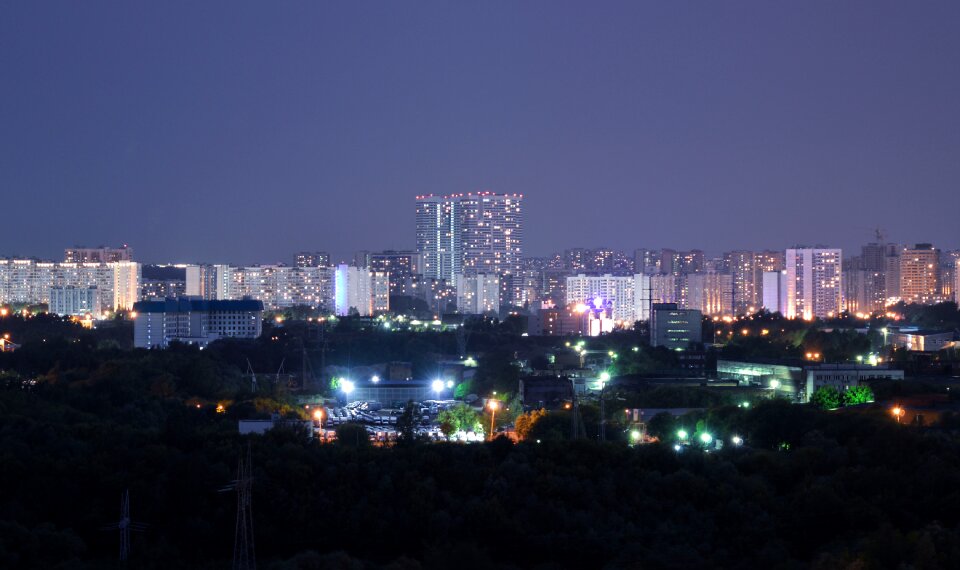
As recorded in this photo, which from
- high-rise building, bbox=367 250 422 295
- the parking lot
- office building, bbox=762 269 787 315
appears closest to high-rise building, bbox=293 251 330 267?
high-rise building, bbox=367 250 422 295

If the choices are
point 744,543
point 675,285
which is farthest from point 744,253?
point 744,543

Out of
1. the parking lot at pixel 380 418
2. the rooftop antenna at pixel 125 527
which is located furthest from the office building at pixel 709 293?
the rooftop antenna at pixel 125 527

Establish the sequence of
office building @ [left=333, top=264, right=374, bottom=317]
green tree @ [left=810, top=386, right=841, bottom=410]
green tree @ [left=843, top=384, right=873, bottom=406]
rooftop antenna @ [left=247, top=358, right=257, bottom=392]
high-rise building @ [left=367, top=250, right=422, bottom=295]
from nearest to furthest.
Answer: green tree @ [left=810, top=386, right=841, bottom=410] → green tree @ [left=843, top=384, right=873, bottom=406] → rooftop antenna @ [left=247, top=358, right=257, bottom=392] → office building @ [left=333, top=264, right=374, bottom=317] → high-rise building @ [left=367, top=250, right=422, bottom=295]

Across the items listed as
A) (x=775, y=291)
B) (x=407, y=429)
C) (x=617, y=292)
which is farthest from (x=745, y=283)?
(x=407, y=429)

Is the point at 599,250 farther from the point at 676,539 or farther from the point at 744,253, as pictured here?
the point at 676,539

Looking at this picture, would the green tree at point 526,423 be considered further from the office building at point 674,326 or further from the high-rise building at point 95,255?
the high-rise building at point 95,255

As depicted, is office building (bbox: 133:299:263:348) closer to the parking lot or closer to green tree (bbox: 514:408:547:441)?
the parking lot
